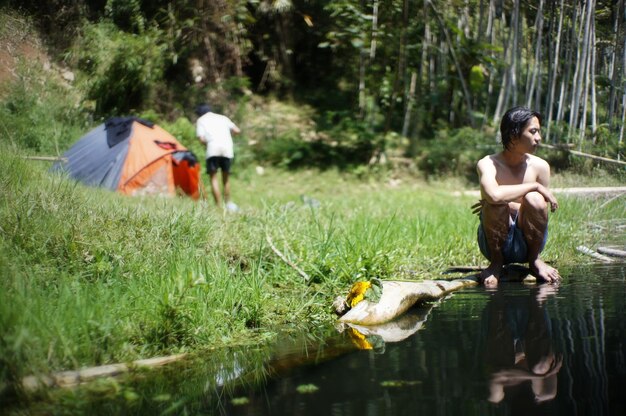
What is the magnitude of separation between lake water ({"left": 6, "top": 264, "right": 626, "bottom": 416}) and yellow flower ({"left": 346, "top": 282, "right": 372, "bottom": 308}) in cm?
27

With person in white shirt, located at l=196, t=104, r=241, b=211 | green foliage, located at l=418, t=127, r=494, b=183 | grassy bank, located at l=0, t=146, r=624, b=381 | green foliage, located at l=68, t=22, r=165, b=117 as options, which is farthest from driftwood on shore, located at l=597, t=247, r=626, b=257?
green foliage, located at l=418, t=127, r=494, b=183

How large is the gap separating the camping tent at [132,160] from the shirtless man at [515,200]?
4.66 metres

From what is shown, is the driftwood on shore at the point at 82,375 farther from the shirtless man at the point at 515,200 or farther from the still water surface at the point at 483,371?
the shirtless man at the point at 515,200

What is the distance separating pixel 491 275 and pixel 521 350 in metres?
1.48

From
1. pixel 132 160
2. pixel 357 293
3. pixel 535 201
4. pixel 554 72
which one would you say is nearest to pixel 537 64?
pixel 554 72

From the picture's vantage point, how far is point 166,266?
3.46 meters

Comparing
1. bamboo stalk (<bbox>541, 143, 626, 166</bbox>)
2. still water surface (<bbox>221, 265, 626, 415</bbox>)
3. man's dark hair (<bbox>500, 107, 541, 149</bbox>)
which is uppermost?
man's dark hair (<bbox>500, 107, 541, 149</bbox>)

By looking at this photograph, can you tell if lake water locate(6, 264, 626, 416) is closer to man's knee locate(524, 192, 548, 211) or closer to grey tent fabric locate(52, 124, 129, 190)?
man's knee locate(524, 192, 548, 211)

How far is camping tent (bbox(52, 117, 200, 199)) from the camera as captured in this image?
7688 millimetres

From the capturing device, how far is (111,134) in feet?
26.4

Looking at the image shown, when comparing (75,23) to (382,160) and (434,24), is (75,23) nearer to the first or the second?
(382,160)

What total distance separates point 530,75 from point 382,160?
102 inches

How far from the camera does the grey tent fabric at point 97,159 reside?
763cm

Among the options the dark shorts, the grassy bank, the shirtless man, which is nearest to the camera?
the grassy bank
